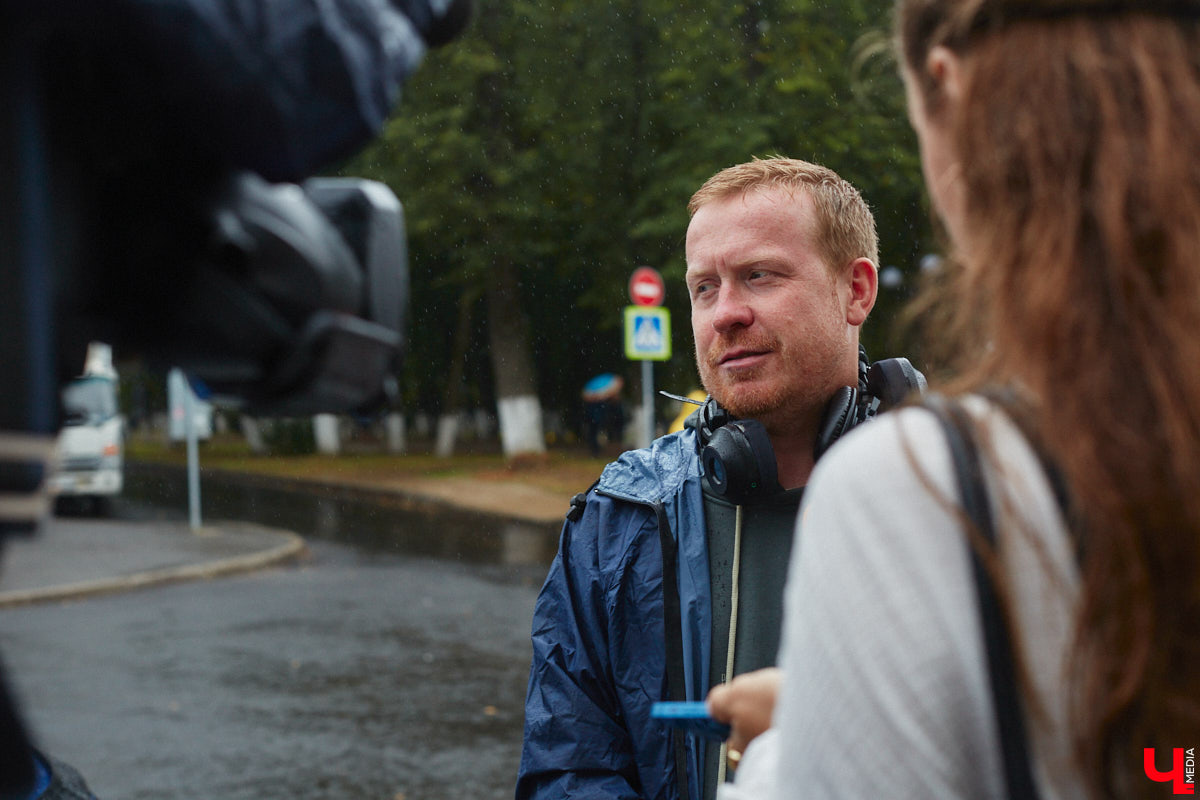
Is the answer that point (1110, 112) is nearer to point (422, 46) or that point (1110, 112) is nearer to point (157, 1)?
Answer: point (422, 46)

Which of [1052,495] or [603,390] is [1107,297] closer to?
[1052,495]

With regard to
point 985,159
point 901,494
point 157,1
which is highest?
point 157,1

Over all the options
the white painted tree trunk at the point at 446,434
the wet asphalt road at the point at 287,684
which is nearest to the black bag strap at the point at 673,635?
the wet asphalt road at the point at 287,684

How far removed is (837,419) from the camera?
2.32 metres

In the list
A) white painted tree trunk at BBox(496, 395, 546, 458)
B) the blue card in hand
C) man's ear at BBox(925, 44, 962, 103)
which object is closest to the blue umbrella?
white painted tree trunk at BBox(496, 395, 546, 458)

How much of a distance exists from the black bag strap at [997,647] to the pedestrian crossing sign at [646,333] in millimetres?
12478

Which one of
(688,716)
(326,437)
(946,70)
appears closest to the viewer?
(946,70)

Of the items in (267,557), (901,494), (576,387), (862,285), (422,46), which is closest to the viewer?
(901,494)

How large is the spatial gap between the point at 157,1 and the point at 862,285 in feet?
5.98

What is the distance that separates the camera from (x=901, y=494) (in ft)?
2.82

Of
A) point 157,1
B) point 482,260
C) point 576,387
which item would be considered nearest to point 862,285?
point 157,1

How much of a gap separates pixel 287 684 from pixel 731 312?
578 centimetres

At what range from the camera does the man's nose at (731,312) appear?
2.33 meters

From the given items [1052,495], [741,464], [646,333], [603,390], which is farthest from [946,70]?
[603,390]
